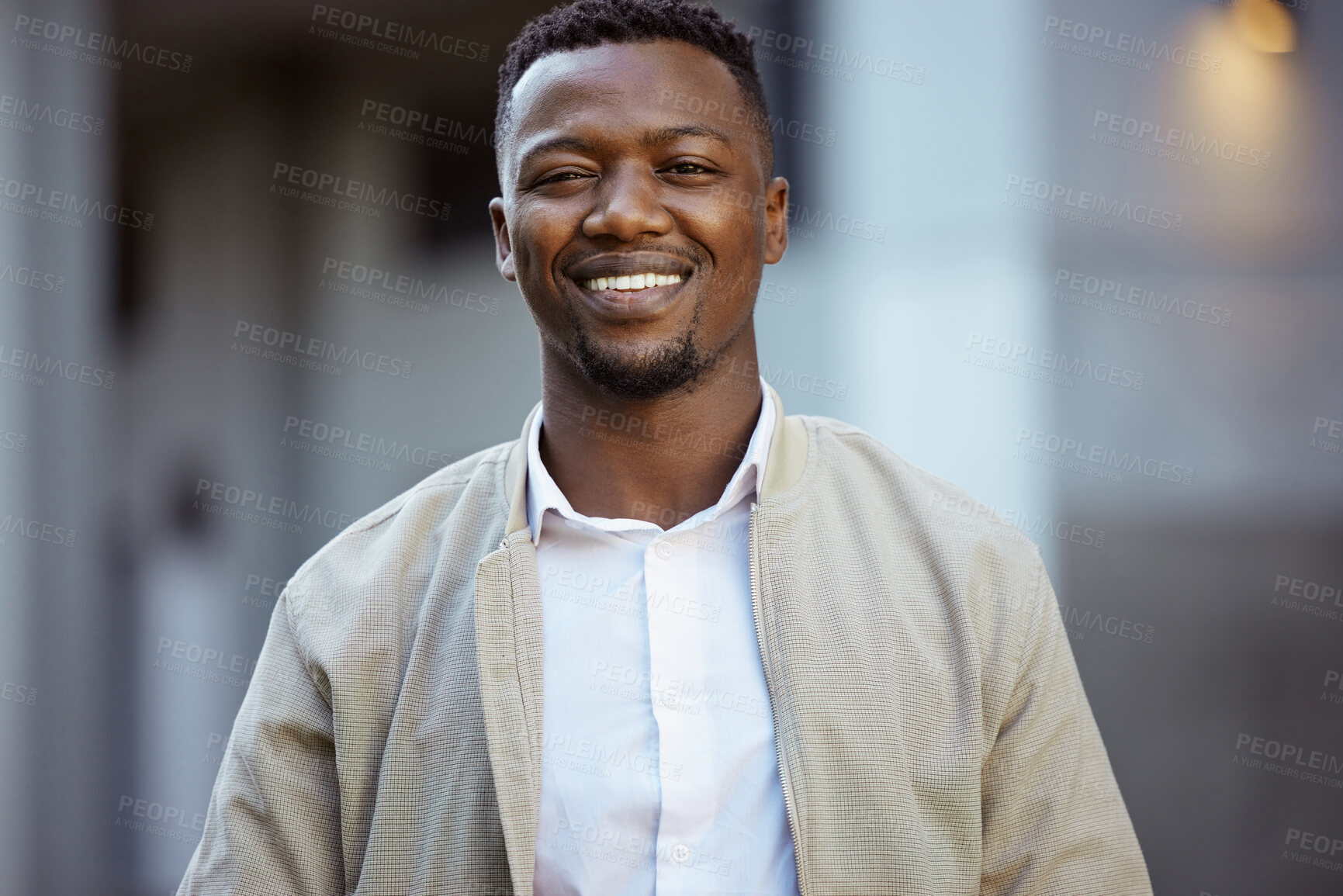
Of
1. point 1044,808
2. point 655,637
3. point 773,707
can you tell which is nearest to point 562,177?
point 655,637

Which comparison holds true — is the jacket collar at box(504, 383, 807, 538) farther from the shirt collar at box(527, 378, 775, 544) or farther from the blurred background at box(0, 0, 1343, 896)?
the blurred background at box(0, 0, 1343, 896)

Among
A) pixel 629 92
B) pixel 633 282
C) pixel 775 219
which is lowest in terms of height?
pixel 633 282

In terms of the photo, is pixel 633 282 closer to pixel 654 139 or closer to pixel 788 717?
pixel 654 139

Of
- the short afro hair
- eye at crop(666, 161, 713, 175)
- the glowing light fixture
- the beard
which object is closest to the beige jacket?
the beard

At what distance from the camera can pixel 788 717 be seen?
4.75 feet

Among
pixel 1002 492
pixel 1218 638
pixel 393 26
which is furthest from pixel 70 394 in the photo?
pixel 1218 638

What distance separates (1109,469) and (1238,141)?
763 millimetres

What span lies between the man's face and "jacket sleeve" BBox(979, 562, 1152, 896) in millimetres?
625

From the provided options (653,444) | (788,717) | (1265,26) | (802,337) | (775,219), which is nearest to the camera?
(788,717)

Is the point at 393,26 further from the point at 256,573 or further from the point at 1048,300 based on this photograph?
the point at 1048,300

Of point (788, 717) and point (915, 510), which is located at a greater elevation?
point (915, 510)

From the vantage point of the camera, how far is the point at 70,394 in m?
3.09

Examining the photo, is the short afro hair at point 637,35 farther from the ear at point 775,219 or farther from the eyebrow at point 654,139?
the eyebrow at point 654,139

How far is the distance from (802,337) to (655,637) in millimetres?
1427
